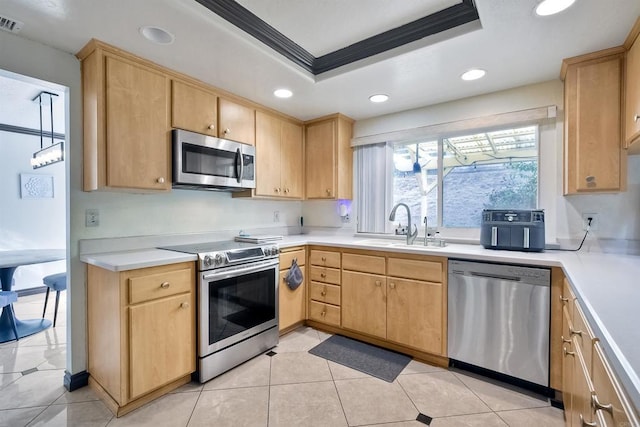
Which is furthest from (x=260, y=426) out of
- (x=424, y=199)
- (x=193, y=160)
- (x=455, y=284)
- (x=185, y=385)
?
(x=424, y=199)

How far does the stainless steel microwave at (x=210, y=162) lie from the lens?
2232 millimetres

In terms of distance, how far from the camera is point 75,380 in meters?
2.00

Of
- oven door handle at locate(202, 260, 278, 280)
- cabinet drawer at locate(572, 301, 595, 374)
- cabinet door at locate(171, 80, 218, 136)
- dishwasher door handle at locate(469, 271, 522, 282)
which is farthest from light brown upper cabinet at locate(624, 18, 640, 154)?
cabinet door at locate(171, 80, 218, 136)

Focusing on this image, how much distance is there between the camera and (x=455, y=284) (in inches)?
87.0

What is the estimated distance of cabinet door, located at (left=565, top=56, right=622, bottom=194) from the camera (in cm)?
192

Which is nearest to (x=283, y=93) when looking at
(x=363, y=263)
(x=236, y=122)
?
(x=236, y=122)

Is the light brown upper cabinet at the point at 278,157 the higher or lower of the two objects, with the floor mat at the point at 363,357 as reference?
higher

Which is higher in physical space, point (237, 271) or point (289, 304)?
point (237, 271)

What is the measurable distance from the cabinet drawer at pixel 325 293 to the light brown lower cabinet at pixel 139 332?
1249 mm

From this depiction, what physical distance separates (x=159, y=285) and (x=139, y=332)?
284 millimetres

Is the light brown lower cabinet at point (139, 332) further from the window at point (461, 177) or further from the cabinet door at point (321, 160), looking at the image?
the window at point (461, 177)

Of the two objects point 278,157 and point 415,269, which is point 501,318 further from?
point 278,157

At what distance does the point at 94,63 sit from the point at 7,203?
11.9 feet

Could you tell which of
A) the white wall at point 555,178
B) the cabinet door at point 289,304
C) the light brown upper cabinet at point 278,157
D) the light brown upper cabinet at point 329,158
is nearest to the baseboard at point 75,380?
the cabinet door at point 289,304
